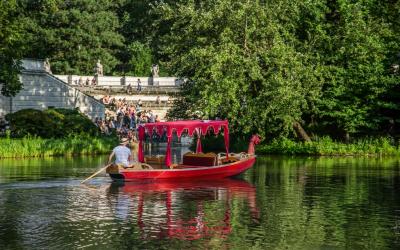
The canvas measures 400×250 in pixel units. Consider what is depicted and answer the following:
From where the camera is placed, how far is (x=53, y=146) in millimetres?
54062

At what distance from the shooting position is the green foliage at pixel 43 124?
58.5m

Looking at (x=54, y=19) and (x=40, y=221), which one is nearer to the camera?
(x=40, y=221)

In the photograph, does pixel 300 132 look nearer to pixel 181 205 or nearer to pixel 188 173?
pixel 188 173

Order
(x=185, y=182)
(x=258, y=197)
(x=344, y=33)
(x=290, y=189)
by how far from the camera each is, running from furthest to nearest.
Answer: (x=344, y=33) < (x=185, y=182) < (x=290, y=189) < (x=258, y=197)

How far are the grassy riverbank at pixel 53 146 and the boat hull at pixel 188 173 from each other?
19.2 m

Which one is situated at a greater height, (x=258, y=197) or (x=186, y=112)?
(x=186, y=112)

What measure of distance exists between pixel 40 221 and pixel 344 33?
38.5 meters

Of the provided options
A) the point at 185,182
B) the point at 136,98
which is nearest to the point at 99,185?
the point at 185,182

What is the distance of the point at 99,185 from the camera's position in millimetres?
33062

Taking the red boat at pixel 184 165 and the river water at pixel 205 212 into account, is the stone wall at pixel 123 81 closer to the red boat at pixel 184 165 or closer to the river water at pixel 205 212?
the river water at pixel 205 212

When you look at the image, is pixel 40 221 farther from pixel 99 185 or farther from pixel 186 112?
pixel 186 112

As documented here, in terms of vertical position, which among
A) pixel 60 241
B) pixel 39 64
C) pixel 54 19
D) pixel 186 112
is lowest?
pixel 60 241

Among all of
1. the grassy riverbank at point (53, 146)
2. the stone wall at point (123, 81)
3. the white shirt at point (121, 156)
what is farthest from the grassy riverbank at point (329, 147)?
the stone wall at point (123, 81)

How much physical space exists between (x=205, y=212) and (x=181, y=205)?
1.98 metres
